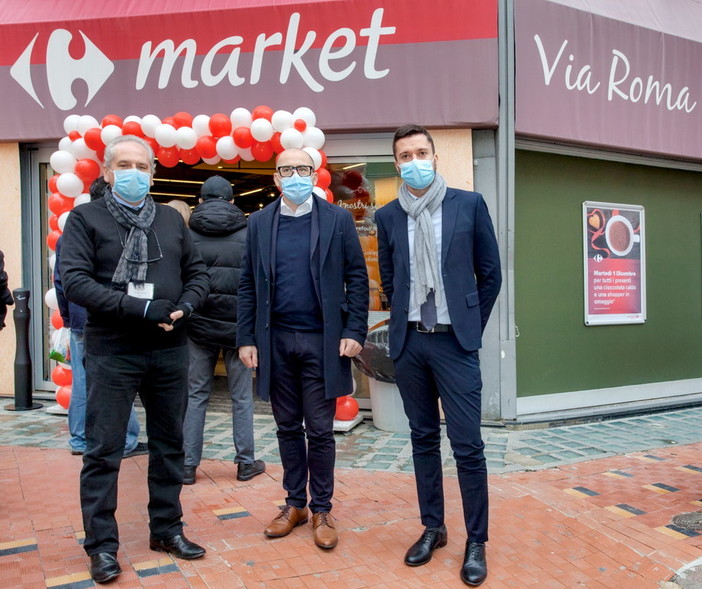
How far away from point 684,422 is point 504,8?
4.50m

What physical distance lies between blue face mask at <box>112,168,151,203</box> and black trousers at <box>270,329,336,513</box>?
1.01 metres

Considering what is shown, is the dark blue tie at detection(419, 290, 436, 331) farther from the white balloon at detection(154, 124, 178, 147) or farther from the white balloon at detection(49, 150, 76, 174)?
the white balloon at detection(49, 150, 76, 174)

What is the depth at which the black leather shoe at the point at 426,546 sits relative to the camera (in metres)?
3.27

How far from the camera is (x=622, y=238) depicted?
7465mm

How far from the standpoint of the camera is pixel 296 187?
140 inches

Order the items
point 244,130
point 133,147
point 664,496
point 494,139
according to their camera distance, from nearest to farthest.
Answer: point 133,147
point 664,496
point 244,130
point 494,139

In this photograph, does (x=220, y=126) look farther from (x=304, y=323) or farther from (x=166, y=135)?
(x=304, y=323)

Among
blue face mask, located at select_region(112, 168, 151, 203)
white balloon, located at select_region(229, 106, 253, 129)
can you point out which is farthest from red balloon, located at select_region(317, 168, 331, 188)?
blue face mask, located at select_region(112, 168, 151, 203)

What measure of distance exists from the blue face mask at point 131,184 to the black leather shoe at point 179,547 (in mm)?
1718

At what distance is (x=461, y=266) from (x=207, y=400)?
2274mm

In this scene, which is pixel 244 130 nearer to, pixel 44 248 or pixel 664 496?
pixel 44 248

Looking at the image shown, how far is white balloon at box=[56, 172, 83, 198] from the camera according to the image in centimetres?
611

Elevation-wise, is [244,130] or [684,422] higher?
[244,130]

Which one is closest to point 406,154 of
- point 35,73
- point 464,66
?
point 464,66
